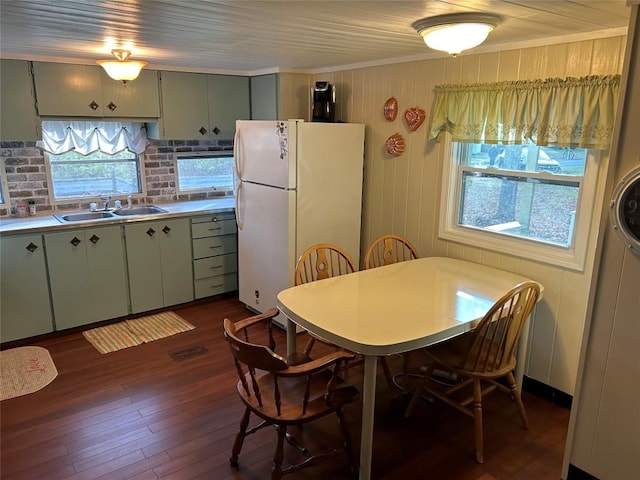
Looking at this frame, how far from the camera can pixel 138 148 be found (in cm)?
430

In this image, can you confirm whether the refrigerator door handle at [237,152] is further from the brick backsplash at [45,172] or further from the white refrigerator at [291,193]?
the brick backsplash at [45,172]

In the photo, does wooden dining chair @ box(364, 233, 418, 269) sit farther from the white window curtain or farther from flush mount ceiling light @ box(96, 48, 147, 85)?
the white window curtain

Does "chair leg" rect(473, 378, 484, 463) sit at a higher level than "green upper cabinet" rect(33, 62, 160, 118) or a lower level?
lower

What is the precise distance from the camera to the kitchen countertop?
3410mm

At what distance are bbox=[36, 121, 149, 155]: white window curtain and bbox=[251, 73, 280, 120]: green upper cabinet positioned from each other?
1062mm

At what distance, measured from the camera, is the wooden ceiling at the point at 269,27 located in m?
1.89

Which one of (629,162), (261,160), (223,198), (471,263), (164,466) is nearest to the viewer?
(629,162)

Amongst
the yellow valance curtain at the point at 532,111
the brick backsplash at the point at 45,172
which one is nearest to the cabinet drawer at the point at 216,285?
the brick backsplash at the point at 45,172

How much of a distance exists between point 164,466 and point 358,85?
3009mm

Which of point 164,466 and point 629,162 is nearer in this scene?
point 629,162

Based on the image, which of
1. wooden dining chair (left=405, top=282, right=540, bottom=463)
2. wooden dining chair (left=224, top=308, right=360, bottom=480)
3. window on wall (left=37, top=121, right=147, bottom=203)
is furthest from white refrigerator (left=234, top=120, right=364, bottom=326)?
wooden dining chair (left=405, top=282, right=540, bottom=463)

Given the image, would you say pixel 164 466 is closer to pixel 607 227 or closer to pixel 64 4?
pixel 64 4

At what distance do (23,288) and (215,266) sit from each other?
1531 mm

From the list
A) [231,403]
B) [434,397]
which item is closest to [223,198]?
[231,403]
